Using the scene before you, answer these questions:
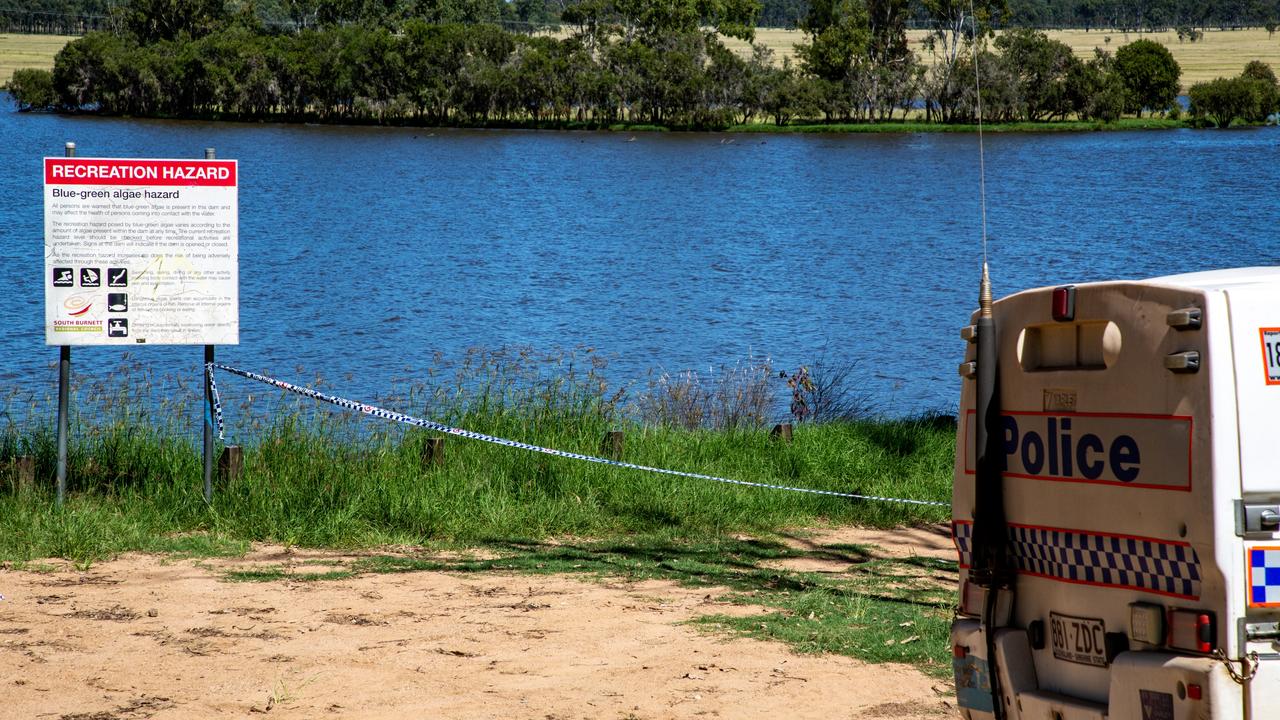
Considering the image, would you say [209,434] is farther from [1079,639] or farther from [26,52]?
[26,52]

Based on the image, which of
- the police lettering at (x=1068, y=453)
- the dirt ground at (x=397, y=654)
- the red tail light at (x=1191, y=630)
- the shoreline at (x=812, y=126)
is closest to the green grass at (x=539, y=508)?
the dirt ground at (x=397, y=654)

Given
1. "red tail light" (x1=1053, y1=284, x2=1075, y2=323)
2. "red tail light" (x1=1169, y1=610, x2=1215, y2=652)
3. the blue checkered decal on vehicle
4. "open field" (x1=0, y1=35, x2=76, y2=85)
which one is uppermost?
"open field" (x1=0, y1=35, x2=76, y2=85)

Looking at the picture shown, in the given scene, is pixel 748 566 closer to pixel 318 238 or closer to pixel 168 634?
pixel 168 634

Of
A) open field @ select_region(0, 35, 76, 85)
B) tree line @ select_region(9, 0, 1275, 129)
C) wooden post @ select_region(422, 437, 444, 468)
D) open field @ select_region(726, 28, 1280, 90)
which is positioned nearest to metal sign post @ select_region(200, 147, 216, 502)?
wooden post @ select_region(422, 437, 444, 468)

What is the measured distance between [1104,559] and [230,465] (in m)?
7.45

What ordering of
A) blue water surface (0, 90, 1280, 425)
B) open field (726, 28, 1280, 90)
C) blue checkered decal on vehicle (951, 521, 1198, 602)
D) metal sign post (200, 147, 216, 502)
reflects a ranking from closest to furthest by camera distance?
blue checkered decal on vehicle (951, 521, 1198, 602)
metal sign post (200, 147, 216, 502)
blue water surface (0, 90, 1280, 425)
open field (726, 28, 1280, 90)

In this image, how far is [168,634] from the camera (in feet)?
24.5

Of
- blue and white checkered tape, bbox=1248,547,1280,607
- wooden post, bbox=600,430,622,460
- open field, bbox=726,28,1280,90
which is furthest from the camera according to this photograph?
open field, bbox=726,28,1280,90

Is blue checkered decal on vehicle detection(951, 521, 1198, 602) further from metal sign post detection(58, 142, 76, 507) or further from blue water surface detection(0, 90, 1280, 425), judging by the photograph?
blue water surface detection(0, 90, 1280, 425)

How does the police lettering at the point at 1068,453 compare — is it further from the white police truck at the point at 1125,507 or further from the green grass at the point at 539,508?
the green grass at the point at 539,508

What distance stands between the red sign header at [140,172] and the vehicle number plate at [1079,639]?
6886 mm

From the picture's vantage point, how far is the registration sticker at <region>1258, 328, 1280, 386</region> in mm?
4203

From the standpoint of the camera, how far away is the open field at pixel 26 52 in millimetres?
148000

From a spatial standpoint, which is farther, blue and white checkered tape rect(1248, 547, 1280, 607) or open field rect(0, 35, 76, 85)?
open field rect(0, 35, 76, 85)
